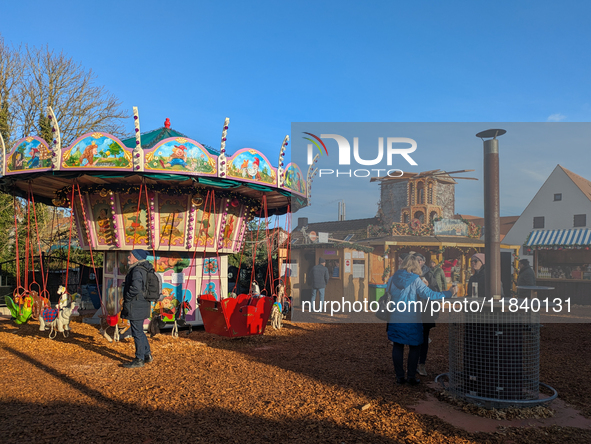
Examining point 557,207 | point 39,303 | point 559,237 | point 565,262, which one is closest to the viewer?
point 39,303

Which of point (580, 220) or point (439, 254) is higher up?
point (580, 220)

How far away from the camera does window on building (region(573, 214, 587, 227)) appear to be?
76.8 feet

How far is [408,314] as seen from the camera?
5.18 metres

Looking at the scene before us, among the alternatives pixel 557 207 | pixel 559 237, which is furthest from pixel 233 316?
pixel 557 207

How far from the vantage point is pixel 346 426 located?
13.1 feet

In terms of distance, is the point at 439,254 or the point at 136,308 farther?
the point at 439,254

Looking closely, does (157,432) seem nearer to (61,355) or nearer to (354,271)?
(61,355)

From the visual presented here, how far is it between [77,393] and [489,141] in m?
8.24

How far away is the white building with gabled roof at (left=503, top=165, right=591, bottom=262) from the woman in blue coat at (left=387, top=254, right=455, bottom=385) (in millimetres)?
21140

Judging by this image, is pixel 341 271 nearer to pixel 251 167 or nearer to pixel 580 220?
pixel 251 167

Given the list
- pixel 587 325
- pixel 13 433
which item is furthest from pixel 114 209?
pixel 587 325

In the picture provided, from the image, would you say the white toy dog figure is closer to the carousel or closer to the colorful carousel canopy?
the carousel

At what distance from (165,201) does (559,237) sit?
20.5m

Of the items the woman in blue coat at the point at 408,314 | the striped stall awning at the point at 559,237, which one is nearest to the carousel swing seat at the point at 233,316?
the woman in blue coat at the point at 408,314
